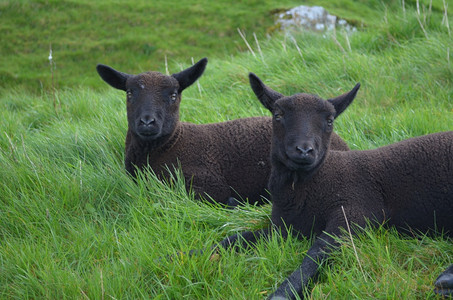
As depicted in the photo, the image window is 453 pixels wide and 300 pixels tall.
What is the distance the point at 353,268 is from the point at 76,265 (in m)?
2.20

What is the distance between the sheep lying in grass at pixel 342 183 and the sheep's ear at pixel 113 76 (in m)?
2.24

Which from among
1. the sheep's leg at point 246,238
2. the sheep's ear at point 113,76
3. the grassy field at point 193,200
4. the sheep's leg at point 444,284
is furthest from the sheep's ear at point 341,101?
the sheep's ear at point 113,76

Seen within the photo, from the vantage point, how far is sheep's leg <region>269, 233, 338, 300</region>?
3799 millimetres

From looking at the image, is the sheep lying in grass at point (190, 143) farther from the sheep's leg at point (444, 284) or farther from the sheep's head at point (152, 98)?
the sheep's leg at point (444, 284)

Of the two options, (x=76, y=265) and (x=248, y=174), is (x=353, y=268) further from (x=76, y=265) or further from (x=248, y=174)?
(x=248, y=174)

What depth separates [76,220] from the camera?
5.00m

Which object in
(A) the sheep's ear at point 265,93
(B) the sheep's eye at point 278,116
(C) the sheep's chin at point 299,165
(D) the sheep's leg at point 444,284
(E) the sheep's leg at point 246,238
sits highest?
(A) the sheep's ear at point 265,93

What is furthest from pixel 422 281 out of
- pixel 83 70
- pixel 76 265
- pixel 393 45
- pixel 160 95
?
pixel 83 70

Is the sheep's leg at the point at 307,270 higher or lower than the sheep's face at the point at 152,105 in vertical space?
lower

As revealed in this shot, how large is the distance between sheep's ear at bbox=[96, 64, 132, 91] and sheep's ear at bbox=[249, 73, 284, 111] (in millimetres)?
1918

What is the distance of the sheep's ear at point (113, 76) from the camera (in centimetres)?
622

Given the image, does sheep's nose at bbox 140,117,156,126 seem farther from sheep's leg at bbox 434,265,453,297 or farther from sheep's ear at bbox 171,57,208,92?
sheep's leg at bbox 434,265,453,297

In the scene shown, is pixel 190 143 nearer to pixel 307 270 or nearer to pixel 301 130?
pixel 301 130

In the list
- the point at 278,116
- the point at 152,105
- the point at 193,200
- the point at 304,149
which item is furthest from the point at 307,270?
the point at 152,105
